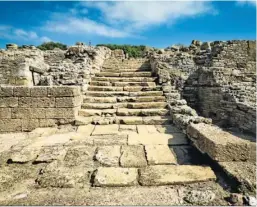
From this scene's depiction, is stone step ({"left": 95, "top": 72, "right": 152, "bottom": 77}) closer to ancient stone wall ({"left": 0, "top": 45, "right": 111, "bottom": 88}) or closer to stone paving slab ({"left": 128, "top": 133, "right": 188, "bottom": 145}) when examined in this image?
ancient stone wall ({"left": 0, "top": 45, "right": 111, "bottom": 88})

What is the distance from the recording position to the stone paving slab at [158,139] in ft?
14.3

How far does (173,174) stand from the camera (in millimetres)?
2932

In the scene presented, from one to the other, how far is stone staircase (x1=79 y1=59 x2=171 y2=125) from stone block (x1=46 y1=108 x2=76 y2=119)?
49cm

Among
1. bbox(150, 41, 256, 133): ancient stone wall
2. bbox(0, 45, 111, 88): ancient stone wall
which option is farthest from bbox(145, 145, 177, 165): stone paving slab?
bbox(150, 41, 256, 133): ancient stone wall

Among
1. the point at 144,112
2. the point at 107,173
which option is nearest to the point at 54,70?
the point at 144,112

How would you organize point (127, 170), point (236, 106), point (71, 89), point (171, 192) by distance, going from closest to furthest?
point (171, 192) < point (127, 170) < point (71, 89) < point (236, 106)

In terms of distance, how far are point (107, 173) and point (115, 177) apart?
139 mm

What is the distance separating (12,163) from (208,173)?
2685 mm

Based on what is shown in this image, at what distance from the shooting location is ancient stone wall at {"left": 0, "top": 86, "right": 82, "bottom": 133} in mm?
5789

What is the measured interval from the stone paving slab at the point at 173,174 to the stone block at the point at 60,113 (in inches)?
131

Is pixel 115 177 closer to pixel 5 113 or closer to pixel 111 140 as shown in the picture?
pixel 111 140

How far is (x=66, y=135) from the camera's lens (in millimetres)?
5004

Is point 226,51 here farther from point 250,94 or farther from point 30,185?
point 30,185

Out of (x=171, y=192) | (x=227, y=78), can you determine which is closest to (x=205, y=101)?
(x=227, y=78)
